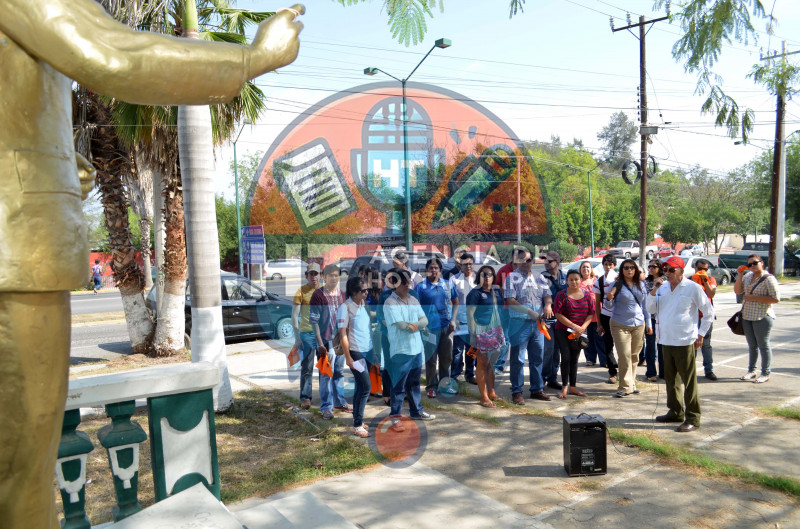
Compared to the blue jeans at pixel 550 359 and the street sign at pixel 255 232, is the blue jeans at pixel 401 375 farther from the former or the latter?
the street sign at pixel 255 232

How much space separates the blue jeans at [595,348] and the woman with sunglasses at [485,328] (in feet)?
7.48

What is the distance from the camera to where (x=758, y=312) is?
7598mm

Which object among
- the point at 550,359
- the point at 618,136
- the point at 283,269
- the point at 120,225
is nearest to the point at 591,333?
the point at 550,359

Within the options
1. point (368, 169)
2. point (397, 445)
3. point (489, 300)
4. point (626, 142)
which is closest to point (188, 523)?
point (397, 445)

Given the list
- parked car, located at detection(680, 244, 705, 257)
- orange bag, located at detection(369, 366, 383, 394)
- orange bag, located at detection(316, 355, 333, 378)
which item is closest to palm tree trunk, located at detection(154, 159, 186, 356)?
orange bag, located at detection(316, 355, 333, 378)

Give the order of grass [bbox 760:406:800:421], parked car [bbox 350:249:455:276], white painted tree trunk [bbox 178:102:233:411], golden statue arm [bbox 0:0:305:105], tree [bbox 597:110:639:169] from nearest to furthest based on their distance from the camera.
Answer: golden statue arm [bbox 0:0:305:105] → grass [bbox 760:406:800:421] → white painted tree trunk [bbox 178:102:233:411] → parked car [bbox 350:249:455:276] → tree [bbox 597:110:639:169]

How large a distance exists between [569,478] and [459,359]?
12.1ft

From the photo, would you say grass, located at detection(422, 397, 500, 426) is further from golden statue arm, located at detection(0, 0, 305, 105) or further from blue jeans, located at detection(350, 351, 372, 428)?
golden statue arm, located at detection(0, 0, 305, 105)

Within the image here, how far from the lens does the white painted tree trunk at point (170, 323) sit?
33.4ft

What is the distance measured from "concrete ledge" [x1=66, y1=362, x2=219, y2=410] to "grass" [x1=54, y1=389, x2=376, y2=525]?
205cm

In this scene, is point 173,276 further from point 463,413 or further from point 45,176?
point 45,176

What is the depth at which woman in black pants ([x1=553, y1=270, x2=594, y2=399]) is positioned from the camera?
23.9ft

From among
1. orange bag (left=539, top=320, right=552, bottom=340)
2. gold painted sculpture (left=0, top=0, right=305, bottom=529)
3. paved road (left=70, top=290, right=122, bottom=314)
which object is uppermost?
gold painted sculpture (left=0, top=0, right=305, bottom=529)

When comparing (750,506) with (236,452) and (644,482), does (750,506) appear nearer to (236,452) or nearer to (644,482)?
(644,482)
